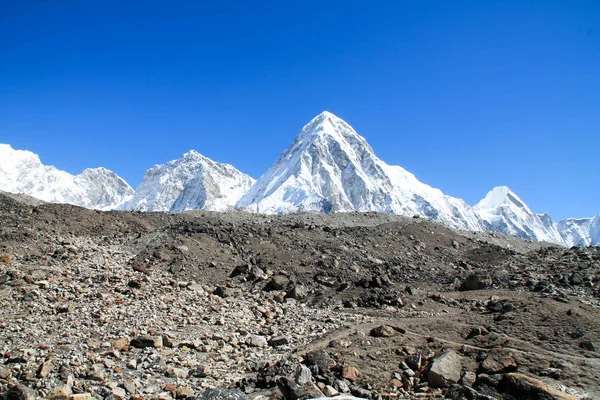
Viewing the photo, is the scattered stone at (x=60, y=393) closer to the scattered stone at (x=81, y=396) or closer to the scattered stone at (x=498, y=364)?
the scattered stone at (x=81, y=396)

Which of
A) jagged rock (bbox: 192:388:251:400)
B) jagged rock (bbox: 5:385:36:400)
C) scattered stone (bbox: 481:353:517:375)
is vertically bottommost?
jagged rock (bbox: 5:385:36:400)

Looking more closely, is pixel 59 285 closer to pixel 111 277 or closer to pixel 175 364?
pixel 111 277

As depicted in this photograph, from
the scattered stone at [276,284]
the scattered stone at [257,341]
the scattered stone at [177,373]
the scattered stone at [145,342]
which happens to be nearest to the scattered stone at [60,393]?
the scattered stone at [177,373]

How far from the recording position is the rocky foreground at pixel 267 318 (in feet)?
25.3

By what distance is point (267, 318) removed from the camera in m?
12.3

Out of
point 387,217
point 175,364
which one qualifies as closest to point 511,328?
point 175,364

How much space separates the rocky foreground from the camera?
25.3 feet

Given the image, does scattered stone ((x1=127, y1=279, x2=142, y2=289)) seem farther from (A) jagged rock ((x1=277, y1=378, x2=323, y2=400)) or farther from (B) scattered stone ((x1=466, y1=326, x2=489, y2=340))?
(B) scattered stone ((x1=466, y1=326, x2=489, y2=340))

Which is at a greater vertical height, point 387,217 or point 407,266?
point 387,217

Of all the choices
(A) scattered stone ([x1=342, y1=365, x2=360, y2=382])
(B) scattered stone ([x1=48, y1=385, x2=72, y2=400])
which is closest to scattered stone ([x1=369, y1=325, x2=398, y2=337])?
(A) scattered stone ([x1=342, y1=365, x2=360, y2=382])

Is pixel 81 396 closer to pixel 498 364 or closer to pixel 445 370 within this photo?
pixel 445 370

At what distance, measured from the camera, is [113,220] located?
74.8 ft

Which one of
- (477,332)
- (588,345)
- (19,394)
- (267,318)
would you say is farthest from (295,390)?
(588,345)

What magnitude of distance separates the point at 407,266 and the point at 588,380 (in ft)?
41.6
